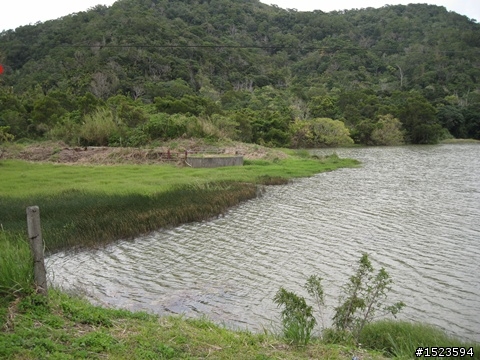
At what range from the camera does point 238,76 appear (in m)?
102

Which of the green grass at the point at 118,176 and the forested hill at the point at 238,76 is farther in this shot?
the forested hill at the point at 238,76

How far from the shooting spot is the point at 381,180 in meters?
27.7

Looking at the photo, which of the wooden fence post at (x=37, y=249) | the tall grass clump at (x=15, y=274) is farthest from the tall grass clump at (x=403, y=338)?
the tall grass clump at (x=15, y=274)

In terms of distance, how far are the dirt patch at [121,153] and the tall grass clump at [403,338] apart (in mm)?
24442

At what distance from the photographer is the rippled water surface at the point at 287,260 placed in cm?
890

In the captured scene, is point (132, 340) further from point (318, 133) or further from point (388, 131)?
point (388, 131)

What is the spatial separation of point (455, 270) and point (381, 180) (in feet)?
56.8

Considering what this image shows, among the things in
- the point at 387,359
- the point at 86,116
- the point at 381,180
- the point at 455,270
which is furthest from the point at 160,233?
the point at 86,116

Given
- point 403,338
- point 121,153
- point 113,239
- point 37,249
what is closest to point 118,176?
point 121,153

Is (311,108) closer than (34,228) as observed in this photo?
No

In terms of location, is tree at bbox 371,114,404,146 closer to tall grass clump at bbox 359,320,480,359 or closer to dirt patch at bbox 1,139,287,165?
dirt patch at bbox 1,139,287,165

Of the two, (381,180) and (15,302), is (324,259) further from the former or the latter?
(381,180)

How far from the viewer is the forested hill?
145ft

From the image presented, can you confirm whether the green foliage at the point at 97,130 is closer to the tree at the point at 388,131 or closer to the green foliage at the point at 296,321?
the green foliage at the point at 296,321
